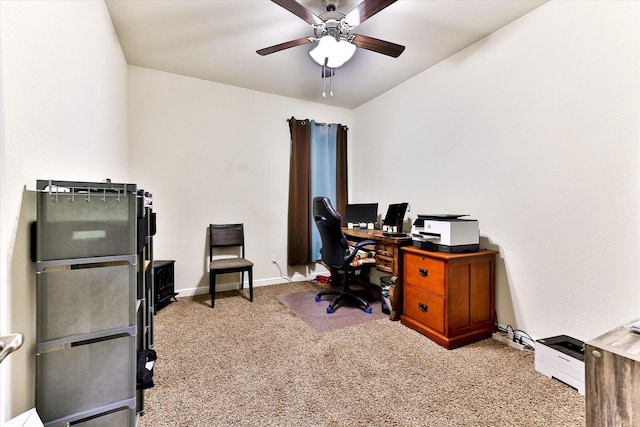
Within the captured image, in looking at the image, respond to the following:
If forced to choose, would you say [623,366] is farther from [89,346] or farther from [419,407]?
[89,346]

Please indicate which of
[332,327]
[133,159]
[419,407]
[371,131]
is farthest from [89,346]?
[371,131]

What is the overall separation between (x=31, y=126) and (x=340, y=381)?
6.61 feet

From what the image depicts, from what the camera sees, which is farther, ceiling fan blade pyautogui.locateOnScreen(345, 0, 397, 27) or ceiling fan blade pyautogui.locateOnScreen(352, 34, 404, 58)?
ceiling fan blade pyautogui.locateOnScreen(352, 34, 404, 58)

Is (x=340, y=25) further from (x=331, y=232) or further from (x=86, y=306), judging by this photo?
(x=86, y=306)

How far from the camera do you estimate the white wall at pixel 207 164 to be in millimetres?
3184

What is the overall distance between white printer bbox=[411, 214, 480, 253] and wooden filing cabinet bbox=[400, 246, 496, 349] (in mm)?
75

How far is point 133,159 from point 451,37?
3.47m

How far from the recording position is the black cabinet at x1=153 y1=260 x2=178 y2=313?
9.31 ft

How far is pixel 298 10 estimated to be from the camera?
6.01 feet

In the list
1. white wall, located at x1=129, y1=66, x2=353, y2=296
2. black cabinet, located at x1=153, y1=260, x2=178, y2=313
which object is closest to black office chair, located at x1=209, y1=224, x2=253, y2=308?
white wall, located at x1=129, y1=66, x2=353, y2=296

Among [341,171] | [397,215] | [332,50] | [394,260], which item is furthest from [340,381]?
[341,171]

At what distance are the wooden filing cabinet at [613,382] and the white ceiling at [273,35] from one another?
2.32 m

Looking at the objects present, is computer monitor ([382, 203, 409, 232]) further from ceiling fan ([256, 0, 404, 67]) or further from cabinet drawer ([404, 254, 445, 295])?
ceiling fan ([256, 0, 404, 67])

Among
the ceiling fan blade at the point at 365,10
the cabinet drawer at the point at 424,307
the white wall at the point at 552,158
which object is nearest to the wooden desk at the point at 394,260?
the cabinet drawer at the point at 424,307
